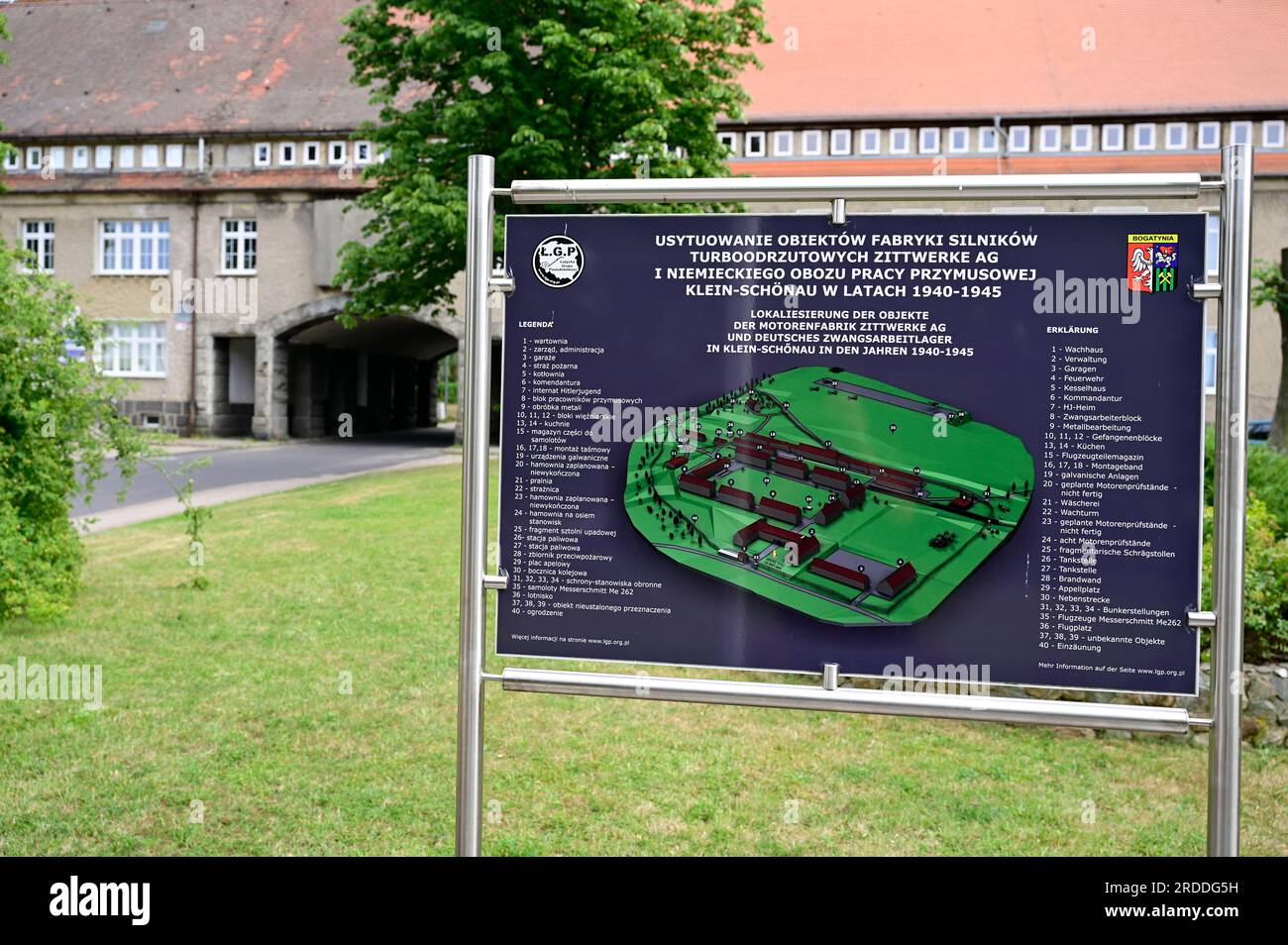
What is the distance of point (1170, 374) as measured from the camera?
12.2ft

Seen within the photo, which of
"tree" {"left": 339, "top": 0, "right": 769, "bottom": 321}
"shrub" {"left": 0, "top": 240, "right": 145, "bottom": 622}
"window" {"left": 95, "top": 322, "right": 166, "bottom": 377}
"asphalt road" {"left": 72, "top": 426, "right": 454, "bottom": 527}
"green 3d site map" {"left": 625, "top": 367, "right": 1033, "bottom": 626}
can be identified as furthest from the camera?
"window" {"left": 95, "top": 322, "right": 166, "bottom": 377}

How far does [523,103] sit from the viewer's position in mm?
20594

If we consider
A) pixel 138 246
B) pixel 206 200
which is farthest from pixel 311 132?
pixel 138 246

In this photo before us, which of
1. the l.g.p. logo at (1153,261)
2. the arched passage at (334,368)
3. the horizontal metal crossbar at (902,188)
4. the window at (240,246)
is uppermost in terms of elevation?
the window at (240,246)

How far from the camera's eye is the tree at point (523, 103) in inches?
783

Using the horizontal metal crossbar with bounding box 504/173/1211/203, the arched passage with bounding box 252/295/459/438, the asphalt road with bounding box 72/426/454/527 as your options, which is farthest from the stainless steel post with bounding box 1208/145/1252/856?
the arched passage with bounding box 252/295/459/438

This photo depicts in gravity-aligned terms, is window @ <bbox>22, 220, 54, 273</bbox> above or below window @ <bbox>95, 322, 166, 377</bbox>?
above

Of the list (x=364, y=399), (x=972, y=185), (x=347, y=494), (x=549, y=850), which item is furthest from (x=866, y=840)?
(x=364, y=399)

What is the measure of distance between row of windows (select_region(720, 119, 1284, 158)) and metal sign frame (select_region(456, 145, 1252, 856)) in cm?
2640

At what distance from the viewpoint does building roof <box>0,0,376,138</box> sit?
113 ft

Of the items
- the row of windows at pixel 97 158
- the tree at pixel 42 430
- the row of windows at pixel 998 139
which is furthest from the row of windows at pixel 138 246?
the tree at pixel 42 430

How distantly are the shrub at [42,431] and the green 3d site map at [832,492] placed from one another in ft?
21.3

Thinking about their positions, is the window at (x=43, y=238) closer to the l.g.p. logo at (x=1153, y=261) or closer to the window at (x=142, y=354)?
the window at (x=142, y=354)

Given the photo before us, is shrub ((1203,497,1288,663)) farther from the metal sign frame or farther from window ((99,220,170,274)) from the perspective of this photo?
window ((99,220,170,274))
